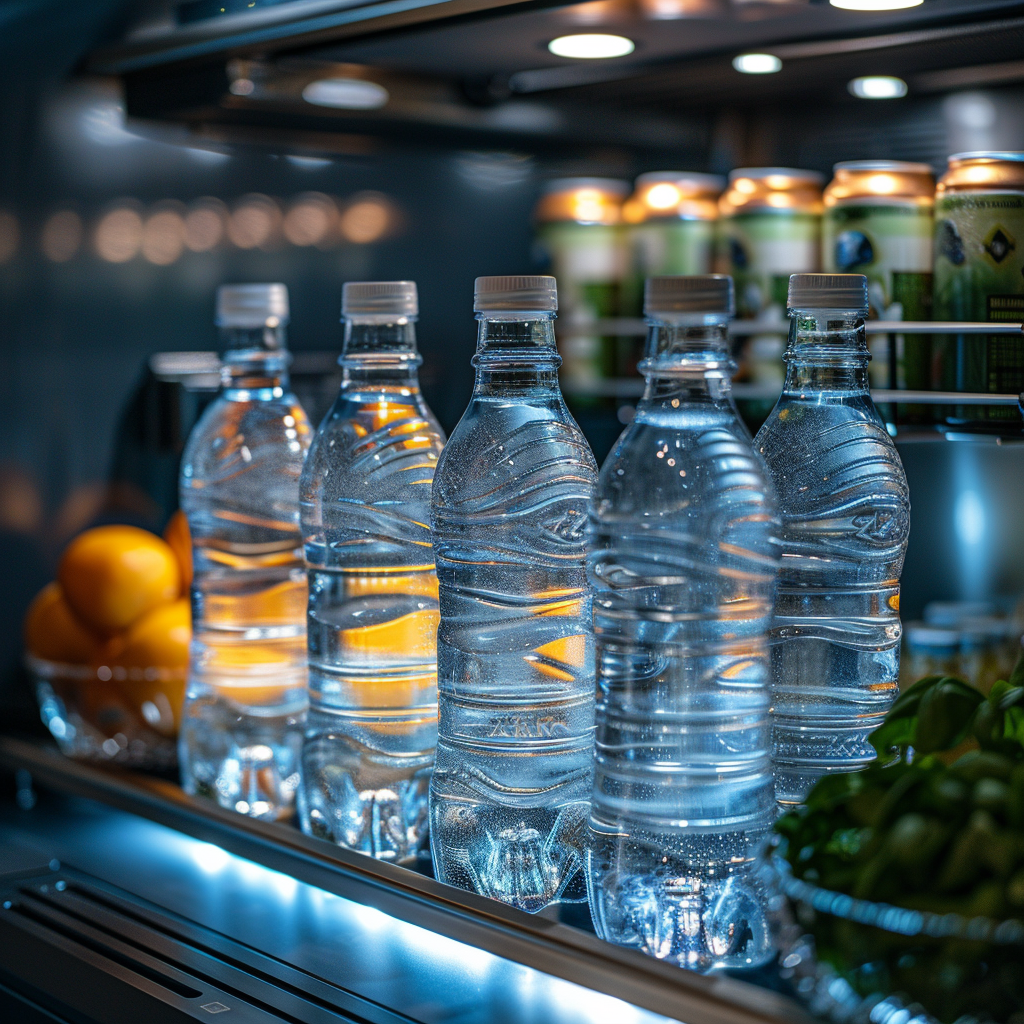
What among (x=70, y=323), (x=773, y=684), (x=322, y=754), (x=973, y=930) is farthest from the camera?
(x=70, y=323)

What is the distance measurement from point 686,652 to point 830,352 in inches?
8.3

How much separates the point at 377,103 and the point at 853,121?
0.48 meters

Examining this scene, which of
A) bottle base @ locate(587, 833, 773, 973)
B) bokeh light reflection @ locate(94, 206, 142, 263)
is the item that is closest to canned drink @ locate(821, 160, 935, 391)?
bottle base @ locate(587, 833, 773, 973)

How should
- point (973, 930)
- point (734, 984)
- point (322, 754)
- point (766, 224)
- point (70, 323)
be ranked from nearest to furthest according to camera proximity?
1. point (973, 930)
2. point (734, 984)
3. point (322, 754)
4. point (766, 224)
5. point (70, 323)

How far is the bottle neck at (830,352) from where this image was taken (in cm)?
79

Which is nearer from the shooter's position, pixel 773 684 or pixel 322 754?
pixel 773 684

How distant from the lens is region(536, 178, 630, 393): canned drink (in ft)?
4.48

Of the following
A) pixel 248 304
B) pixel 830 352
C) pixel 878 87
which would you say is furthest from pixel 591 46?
pixel 830 352

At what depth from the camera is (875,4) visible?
37.4 inches

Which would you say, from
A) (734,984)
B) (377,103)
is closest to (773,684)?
(734,984)

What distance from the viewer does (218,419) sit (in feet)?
3.63

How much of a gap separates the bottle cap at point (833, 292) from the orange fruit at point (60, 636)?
0.73 metres

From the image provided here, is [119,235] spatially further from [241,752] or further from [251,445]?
[241,752]

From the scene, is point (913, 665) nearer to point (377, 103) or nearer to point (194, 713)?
point (194, 713)
